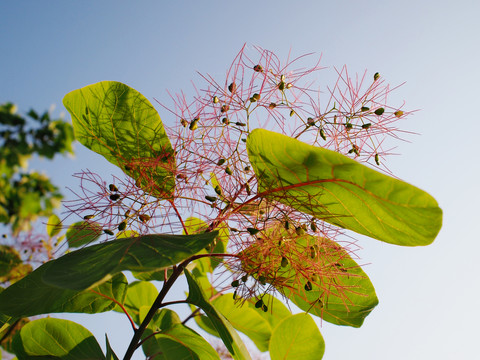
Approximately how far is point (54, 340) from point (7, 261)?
1375mm

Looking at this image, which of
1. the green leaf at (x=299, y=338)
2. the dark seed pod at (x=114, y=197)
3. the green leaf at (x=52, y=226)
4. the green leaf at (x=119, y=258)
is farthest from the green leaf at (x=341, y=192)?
the green leaf at (x=52, y=226)

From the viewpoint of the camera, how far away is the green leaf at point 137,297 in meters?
2.19

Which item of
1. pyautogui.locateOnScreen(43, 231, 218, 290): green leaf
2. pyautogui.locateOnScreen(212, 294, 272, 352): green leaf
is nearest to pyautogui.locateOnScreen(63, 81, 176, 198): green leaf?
pyautogui.locateOnScreen(43, 231, 218, 290): green leaf

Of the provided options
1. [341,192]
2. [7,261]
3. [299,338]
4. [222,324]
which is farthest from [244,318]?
[7,261]

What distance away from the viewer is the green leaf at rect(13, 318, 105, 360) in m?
1.54

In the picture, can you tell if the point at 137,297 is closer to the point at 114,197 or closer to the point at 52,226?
the point at 52,226

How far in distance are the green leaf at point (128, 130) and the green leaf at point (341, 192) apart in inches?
17.2

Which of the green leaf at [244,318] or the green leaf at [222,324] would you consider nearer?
the green leaf at [222,324]

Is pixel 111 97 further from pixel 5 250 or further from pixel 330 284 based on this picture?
pixel 5 250

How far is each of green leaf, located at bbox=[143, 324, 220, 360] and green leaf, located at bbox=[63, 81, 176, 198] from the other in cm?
57

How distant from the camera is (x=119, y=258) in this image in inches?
35.8

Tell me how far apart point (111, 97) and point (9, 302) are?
0.81m

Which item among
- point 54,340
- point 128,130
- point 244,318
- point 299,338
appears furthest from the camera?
point 244,318

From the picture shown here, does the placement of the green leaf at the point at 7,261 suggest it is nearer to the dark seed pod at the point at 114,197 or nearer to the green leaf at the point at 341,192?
the dark seed pod at the point at 114,197
